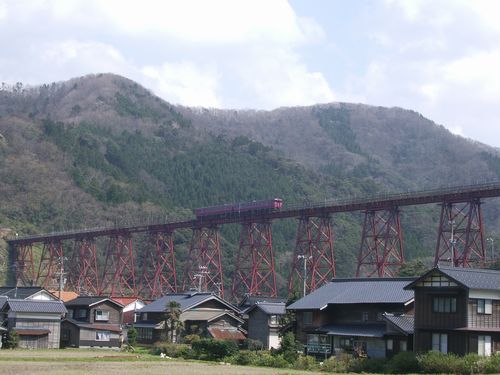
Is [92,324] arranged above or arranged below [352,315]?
below

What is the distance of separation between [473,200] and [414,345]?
640 inches

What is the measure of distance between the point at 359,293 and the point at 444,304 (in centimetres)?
786

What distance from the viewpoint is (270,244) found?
6059cm

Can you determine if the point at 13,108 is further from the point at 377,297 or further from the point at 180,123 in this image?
the point at 377,297

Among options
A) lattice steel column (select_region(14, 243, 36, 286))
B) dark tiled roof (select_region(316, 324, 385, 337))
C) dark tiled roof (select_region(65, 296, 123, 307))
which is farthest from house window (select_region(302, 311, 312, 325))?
lattice steel column (select_region(14, 243, 36, 286))

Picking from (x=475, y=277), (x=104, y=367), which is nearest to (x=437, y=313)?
(x=475, y=277)

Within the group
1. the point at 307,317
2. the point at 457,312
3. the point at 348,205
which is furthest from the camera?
the point at 348,205

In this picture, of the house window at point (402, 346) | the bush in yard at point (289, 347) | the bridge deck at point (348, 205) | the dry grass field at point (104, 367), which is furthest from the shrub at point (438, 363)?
the bridge deck at point (348, 205)

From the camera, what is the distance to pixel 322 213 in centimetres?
5631

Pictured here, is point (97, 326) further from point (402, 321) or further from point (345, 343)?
point (402, 321)

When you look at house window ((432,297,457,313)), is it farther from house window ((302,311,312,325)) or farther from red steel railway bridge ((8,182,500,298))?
red steel railway bridge ((8,182,500,298))

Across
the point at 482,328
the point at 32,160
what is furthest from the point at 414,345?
the point at 32,160

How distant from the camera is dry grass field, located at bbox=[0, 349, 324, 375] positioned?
28.0 meters

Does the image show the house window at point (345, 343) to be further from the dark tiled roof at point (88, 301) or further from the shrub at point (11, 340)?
the dark tiled roof at point (88, 301)
